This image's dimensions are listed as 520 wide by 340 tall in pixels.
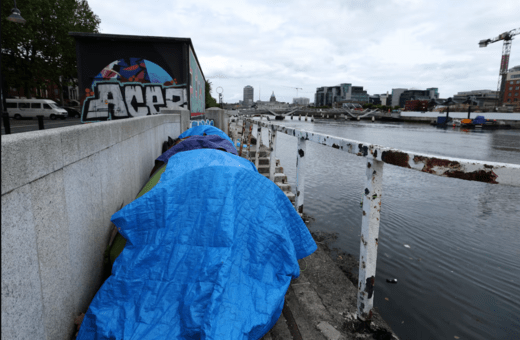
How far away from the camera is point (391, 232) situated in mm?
6266

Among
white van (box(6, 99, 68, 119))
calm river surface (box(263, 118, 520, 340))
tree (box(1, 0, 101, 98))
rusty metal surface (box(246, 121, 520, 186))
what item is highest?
tree (box(1, 0, 101, 98))

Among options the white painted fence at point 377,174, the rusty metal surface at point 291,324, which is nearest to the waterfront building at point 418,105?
the white painted fence at point 377,174

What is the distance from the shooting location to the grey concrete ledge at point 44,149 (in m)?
1.60

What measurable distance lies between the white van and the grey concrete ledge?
1355 inches

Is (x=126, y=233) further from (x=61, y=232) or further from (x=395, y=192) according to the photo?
(x=395, y=192)

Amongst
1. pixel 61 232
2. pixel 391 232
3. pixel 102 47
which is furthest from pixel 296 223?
pixel 102 47

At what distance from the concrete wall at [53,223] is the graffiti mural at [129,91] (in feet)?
33.7

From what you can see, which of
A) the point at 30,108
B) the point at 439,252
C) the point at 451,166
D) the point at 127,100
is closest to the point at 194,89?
the point at 127,100

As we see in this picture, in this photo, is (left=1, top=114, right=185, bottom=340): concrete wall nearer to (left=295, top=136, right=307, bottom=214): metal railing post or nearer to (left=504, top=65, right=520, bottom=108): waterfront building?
(left=295, top=136, right=307, bottom=214): metal railing post

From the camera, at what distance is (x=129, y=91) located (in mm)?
12820

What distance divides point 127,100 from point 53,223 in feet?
39.4

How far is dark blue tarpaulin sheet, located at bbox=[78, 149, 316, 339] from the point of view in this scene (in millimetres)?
2254

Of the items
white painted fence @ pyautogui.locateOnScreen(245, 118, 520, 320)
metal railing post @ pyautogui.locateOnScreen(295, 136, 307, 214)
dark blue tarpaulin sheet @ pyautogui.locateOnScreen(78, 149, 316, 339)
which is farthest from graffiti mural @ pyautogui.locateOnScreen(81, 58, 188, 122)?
white painted fence @ pyautogui.locateOnScreen(245, 118, 520, 320)

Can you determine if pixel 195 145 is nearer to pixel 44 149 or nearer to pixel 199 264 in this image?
pixel 199 264
